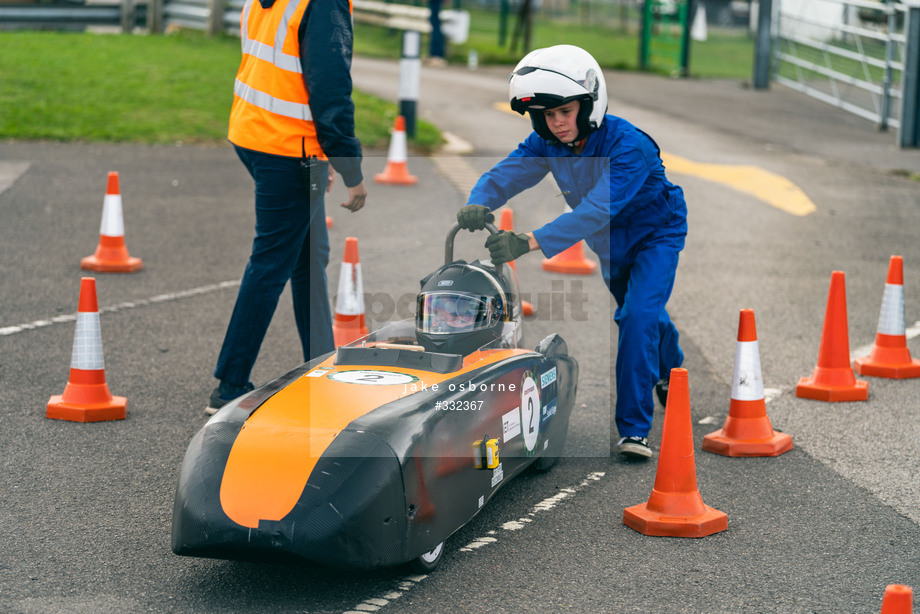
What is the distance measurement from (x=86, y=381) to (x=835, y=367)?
4.10 meters

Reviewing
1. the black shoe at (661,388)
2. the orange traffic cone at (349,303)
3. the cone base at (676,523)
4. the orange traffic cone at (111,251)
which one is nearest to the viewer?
the cone base at (676,523)

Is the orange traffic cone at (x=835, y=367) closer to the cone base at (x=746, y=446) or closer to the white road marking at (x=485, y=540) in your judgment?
the cone base at (x=746, y=446)

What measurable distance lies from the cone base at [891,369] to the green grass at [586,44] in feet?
54.2

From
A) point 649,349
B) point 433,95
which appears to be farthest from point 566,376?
point 433,95

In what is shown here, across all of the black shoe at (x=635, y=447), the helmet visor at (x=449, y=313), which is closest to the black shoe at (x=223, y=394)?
the helmet visor at (x=449, y=313)

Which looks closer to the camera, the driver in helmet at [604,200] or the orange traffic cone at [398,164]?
the driver in helmet at [604,200]

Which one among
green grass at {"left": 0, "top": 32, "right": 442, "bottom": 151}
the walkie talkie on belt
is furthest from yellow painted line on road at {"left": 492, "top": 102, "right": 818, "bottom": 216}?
the walkie talkie on belt

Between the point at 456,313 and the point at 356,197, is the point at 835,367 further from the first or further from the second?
the point at 356,197

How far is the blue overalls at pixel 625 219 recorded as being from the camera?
5297 mm

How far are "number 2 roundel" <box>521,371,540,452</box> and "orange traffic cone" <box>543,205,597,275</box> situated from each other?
14.2 feet

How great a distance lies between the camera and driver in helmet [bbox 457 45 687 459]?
17.1 feet

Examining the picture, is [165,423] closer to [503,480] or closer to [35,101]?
[503,480]

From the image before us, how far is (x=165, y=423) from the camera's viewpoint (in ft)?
18.7

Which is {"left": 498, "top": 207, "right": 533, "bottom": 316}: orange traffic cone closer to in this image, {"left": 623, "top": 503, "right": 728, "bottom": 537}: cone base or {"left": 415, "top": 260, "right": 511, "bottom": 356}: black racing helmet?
{"left": 415, "top": 260, "right": 511, "bottom": 356}: black racing helmet
